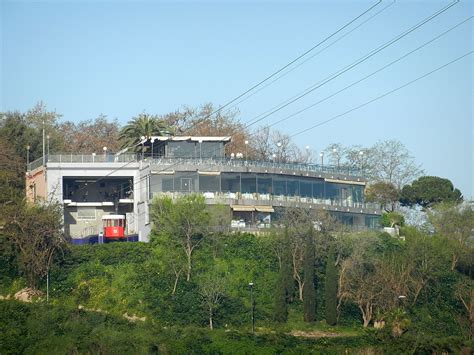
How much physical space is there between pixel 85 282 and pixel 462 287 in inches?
983

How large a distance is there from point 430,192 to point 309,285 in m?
28.2

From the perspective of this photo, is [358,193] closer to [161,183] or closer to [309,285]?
[161,183]

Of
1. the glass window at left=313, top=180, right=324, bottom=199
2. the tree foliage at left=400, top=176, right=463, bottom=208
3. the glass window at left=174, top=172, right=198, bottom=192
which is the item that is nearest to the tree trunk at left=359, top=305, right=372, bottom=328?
the glass window at left=313, top=180, right=324, bottom=199

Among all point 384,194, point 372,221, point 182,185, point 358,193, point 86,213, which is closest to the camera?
point 182,185

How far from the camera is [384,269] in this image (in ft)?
216

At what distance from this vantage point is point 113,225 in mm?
77750

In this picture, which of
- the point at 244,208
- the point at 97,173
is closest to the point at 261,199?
the point at 244,208

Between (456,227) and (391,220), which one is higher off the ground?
(391,220)

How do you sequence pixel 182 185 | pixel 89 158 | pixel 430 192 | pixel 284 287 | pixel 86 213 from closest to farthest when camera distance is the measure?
pixel 284 287
pixel 182 185
pixel 89 158
pixel 86 213
pixel 430 192

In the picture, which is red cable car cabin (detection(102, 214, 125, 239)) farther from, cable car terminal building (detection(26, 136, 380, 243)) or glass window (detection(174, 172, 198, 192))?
glass window (detection(174, 172, 198, 192))

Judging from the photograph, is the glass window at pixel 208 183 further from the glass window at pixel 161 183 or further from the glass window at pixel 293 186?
the glass window at pixel 293 186

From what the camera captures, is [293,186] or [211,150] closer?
[293,186]

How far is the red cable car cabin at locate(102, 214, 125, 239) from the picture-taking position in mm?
75875

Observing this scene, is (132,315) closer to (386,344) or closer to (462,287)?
(386,344)
